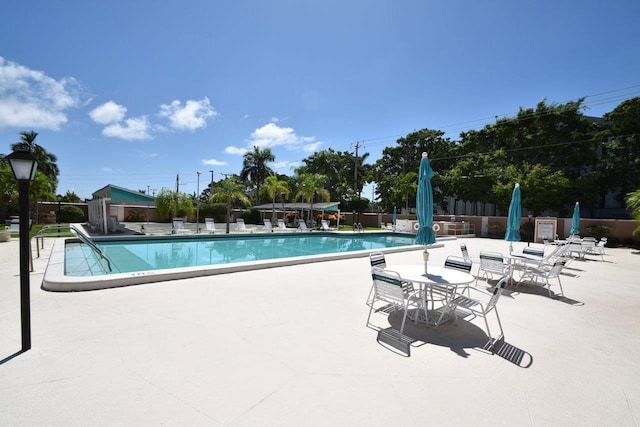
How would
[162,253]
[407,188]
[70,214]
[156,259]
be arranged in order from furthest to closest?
1. [407,188]
2. [70,214]
3. [162,253]
4. [156,259]

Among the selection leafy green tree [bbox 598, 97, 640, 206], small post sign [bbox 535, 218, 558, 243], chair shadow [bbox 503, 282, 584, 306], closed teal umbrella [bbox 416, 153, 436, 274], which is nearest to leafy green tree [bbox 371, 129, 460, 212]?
leafy green tree [bbox 598, 97, 640, 206]

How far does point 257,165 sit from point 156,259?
97.0 ft

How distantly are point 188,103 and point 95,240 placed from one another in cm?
1002

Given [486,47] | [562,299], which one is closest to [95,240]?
[562,299]

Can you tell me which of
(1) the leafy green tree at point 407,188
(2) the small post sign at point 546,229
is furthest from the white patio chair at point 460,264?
(1) the leafy green tree at point 407,188

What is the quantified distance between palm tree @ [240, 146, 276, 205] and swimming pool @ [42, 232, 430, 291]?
68.7 feet

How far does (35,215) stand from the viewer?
21.9 meters

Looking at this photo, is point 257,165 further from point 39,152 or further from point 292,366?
point 292,366

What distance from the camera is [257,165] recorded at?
39.0m

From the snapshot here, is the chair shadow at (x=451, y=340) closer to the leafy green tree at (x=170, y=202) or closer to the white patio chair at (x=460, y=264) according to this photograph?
the white patio chair at (x=460, y=264)

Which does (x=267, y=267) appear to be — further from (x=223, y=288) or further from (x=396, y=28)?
(x=396, y=28)

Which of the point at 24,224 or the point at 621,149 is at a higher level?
the point at 621,149

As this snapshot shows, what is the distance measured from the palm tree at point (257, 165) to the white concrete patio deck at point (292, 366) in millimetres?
34542

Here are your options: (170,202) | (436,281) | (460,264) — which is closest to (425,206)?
(460,264)
